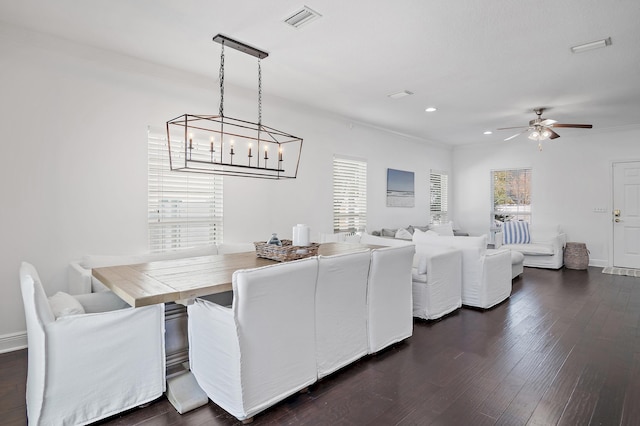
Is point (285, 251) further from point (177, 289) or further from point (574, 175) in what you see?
point (574, 175)

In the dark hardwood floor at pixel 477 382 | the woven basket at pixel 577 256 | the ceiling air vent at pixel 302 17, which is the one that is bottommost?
the dark hardwood floor at pixel 477 382

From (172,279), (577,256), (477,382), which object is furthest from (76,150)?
(577,256)

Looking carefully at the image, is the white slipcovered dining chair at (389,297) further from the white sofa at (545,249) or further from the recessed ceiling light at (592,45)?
the white sofa at (545,249)

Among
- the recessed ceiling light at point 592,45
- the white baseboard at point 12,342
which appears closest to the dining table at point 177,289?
the white baseboard at point 12,342

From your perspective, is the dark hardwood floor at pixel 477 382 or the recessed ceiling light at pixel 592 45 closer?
the dark hardwood floor at pixel 477 382

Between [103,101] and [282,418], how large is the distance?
3.43m

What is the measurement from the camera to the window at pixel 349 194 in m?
6.12

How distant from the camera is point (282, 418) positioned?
210 centimetres

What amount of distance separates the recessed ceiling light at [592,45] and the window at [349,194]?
139 inches

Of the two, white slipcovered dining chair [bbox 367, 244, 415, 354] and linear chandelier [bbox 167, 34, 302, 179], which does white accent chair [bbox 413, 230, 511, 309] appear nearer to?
white slipcovered dining chair [bbox 367, 244, 415, 354]

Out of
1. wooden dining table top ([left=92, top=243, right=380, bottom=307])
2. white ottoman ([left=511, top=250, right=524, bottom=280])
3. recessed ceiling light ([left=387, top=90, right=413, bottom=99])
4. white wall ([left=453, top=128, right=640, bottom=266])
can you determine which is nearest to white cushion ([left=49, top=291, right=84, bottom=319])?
wooden dining table top ([left=92, top=243, right=380, bottom=307])

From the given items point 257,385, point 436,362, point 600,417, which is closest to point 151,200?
point 257,385

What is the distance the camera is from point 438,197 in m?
8.77

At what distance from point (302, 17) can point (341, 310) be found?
2373mm
